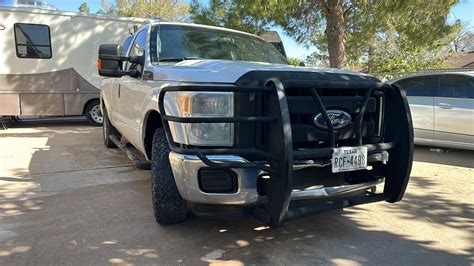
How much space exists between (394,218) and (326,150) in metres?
1.65

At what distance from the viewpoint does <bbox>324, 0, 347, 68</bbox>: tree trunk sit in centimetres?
947

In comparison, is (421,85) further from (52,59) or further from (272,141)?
(52,59)

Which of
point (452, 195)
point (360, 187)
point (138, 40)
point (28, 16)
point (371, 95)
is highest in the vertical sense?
point (28, 16)

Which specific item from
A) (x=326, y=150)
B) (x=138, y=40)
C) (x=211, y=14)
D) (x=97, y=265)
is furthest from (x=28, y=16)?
(x=326, y=150)

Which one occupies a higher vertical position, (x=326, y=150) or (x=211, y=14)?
(x=211, y=14)

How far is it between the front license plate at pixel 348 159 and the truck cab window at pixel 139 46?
2251 mm

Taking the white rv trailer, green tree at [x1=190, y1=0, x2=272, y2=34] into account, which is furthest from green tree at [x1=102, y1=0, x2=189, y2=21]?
the white rv trailer

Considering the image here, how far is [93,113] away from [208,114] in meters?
9.11

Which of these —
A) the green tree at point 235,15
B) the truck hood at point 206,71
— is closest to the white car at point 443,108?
the green tree at point 235,15

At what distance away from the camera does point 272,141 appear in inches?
117

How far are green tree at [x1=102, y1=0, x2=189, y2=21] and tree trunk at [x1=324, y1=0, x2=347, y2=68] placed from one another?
23871mm

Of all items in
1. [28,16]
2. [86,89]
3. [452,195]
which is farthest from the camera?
[86,89]

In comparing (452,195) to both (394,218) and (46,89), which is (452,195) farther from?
(46,89)

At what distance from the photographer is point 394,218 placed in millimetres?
4207
